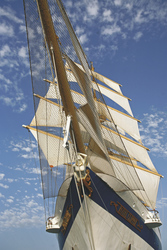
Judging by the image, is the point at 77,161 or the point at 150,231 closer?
the point at 77,161

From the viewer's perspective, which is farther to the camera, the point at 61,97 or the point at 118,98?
the point at 118,98

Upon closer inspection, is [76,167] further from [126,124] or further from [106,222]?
[126,124]

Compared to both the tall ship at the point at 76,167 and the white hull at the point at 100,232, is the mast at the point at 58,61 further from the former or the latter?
the white hull at the point at 100,232

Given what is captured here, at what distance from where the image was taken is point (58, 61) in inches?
290

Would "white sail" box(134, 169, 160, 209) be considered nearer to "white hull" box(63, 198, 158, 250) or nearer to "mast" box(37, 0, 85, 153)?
"white hull" box(63, 198, 158, 250)

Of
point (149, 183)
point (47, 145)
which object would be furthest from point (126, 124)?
point (47, 145)

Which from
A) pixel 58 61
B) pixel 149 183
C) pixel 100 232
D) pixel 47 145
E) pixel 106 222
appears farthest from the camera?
pixel 149 183

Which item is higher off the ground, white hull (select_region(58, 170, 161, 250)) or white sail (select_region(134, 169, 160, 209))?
white sail (select_region(134, 169, 160, 209))

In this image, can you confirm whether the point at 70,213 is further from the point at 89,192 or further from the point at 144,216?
the point at 144,216

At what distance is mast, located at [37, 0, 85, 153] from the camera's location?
649 centimetres

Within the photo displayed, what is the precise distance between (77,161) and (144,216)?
5160 mm

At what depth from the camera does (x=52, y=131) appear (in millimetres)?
9930

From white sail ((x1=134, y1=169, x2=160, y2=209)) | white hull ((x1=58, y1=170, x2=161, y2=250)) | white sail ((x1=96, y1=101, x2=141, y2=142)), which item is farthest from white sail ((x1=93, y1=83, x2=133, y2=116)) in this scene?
white hull ((x1=58, y1=170, x2=161, y2=250))

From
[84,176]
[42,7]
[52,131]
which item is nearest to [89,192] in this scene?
[84,176]
